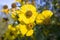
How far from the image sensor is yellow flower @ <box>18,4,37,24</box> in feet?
1.73

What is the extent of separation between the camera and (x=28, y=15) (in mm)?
539

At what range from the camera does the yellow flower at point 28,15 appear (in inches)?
20.8

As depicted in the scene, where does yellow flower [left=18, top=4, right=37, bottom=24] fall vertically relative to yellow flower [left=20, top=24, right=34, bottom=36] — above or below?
above

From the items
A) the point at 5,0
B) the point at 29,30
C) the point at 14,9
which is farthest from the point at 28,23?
the point at 5,0

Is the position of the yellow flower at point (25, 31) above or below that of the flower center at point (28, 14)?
below

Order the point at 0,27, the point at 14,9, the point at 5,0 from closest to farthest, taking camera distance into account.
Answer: the point at 0,27
the point at 14,9
the point at 5,0

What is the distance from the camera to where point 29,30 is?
53 cm

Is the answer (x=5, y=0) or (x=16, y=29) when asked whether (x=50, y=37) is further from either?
(x=5, y=0)

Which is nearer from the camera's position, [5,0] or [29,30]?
[29,30]

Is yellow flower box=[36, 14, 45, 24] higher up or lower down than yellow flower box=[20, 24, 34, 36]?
higher up

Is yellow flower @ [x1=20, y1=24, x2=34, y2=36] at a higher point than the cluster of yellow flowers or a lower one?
lower

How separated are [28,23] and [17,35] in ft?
0.26

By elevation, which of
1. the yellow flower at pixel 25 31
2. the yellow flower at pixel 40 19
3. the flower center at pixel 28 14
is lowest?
the yellow flower at pixel 25 31

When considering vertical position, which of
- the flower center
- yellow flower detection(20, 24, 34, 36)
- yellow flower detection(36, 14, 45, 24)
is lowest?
yellow flower detection(20, 24, 34, 36)
